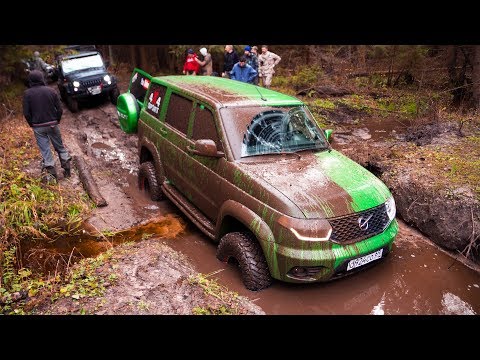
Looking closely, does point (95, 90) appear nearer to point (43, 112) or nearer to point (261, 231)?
point (43, 112)

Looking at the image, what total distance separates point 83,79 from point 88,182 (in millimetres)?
5350

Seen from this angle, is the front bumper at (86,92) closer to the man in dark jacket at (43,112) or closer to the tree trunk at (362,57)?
the man in dark jacket at (43,112)

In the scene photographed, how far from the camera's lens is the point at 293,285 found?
13.2ft

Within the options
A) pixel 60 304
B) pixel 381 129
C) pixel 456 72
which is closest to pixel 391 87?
pixel 456 72

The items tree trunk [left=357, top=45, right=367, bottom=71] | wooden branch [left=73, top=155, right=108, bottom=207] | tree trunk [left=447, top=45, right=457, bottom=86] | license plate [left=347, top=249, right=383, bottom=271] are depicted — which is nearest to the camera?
license plate [left=347, top=249, right=383, bottom=271]

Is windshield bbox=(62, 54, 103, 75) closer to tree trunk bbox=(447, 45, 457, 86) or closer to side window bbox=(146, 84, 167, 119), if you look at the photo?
side window bbox=(146, 84, 167, 119)

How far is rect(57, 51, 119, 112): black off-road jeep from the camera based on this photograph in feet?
33.9

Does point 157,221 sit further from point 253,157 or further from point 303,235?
point 303,235

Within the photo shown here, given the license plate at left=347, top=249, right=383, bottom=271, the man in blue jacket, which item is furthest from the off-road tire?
the license plate at left=347, top=249, right=383, bottom=271

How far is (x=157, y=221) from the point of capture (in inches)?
216

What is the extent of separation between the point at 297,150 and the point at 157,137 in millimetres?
2375

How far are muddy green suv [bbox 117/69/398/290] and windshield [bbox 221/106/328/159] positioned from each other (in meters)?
0.01

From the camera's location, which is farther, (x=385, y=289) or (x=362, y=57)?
(x=362, y=57)

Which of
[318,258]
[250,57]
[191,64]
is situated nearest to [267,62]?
[250,57]
